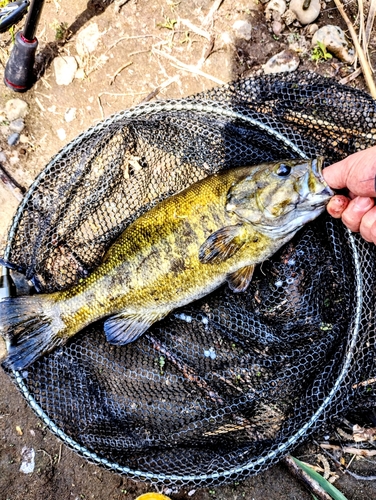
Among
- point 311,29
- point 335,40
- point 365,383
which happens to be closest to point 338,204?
point 365,383

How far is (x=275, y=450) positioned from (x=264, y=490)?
747 millimetres

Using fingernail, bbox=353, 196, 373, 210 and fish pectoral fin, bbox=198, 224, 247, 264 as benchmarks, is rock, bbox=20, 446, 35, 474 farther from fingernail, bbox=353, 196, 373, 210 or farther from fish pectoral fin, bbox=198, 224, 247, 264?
fingernail, bbox=353, 196, 373, 210

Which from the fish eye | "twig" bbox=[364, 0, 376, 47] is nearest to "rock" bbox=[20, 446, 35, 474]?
the fish eye

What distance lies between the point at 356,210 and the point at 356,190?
11 centimetres

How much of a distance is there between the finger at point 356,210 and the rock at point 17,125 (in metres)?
2.22

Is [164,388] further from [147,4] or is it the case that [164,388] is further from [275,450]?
[147,4]

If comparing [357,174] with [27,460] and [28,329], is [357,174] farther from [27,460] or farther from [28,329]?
[27,460]

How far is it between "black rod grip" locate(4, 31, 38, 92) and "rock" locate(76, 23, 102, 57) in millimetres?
389

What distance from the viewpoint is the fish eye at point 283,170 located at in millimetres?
2453

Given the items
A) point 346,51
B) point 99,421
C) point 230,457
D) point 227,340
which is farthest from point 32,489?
point 346,51

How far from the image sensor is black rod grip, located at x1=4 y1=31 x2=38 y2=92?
292 centimetres

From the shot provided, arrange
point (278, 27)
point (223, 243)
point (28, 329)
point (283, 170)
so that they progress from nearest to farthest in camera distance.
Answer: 1. point (283, 170)
2. point (223, 243)
3. point (28, 329)
4. point (278, 27)

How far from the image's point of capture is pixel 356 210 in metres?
2.35

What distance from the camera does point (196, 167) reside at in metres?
2.97
